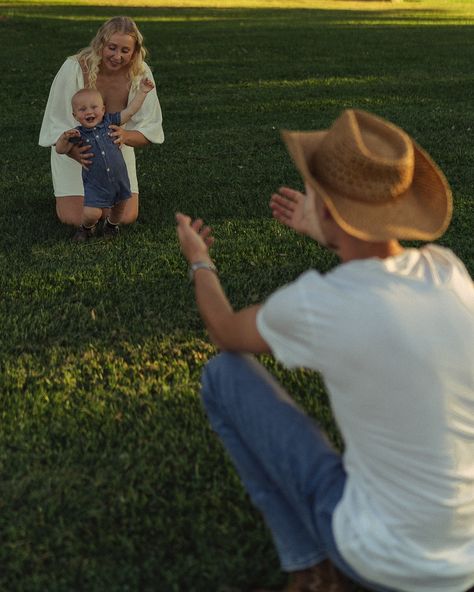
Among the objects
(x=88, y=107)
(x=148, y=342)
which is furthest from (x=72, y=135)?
(x=148, y=342)

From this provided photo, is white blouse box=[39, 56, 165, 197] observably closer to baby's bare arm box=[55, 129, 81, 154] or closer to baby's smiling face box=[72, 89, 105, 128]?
baby's bare arm box=[55, 129, 81, 154]

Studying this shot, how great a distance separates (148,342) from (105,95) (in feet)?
8.16

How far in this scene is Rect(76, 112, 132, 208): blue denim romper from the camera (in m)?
5.88

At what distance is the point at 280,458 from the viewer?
259cm

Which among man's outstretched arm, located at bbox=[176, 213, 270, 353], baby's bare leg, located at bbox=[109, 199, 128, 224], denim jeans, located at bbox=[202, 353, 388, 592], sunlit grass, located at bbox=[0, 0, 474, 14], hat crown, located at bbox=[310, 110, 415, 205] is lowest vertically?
sunlit grass, located at bbox=[0, 0, 474, 14]

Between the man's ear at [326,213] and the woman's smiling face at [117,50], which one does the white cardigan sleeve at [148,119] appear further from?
the man's ear at [326,213]

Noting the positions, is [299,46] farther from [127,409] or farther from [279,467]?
[279,467]

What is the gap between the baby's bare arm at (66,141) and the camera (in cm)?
581

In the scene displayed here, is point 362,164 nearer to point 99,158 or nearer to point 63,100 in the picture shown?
point 99,158

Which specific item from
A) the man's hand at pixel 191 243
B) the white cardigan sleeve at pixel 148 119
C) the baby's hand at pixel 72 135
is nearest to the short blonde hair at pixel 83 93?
the baby's hand at pixel 72 135

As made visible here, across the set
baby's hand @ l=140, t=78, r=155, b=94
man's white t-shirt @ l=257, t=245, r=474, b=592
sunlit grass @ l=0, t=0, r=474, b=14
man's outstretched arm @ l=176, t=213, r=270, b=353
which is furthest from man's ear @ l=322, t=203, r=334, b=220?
sunlit grass @ l=0, t=0, r=474, b=14

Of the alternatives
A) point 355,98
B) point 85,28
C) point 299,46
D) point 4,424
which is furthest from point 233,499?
point 85,28

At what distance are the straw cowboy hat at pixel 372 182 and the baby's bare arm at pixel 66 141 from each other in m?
3.49

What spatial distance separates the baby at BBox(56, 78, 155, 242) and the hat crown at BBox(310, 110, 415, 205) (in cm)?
355
